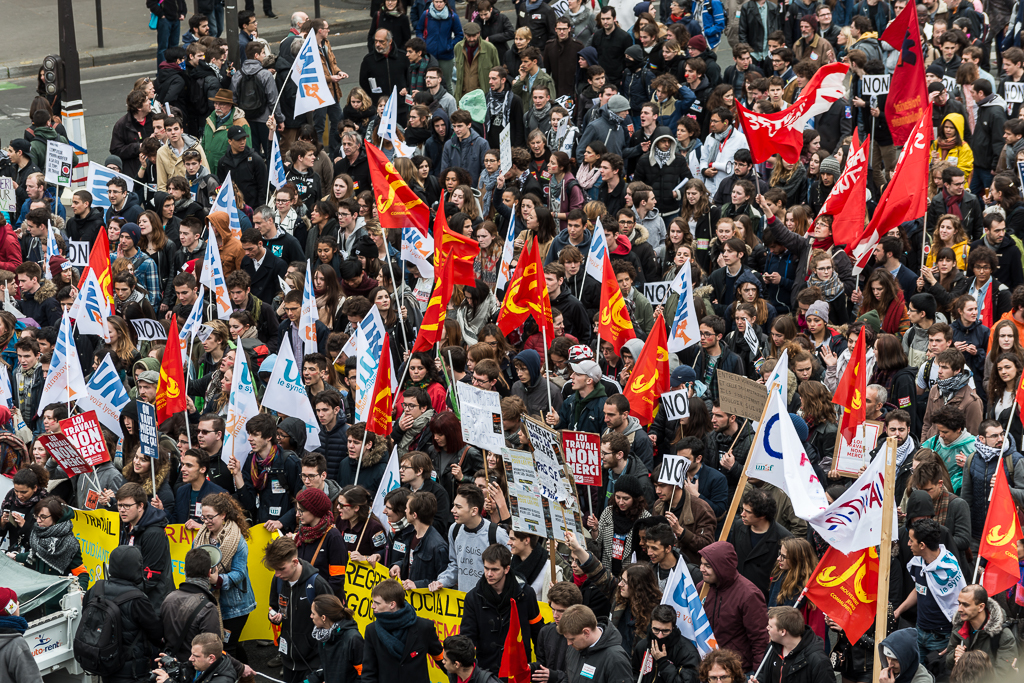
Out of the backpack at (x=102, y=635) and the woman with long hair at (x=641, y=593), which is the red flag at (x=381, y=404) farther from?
the woman with long hair at (x=641, y=593)

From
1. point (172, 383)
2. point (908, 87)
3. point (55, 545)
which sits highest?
point (908, 87)

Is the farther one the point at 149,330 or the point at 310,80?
the point at 310,80

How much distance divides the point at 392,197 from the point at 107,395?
11.2 ft

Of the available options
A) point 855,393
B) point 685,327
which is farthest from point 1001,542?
point 685,327

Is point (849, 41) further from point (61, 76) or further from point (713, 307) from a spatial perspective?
point (61, 76)

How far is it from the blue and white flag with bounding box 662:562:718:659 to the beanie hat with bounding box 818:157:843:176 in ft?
25.4

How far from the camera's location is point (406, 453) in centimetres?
1048

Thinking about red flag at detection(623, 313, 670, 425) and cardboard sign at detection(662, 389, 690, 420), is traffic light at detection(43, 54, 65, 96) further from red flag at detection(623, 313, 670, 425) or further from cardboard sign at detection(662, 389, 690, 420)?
cardboard sign at detection(662, 389, 690, 420)

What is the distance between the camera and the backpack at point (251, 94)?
18500 millimetres

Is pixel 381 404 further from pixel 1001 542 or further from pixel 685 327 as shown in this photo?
pixel 1001 542

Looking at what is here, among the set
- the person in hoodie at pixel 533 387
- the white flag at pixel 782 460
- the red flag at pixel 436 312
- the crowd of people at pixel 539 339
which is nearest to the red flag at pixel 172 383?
the crowd of people at pixel 539 339

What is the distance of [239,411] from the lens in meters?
11.4

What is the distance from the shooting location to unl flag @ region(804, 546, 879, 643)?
8586 millimetres

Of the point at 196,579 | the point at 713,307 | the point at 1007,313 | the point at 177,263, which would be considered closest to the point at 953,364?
the point at 1007,313
